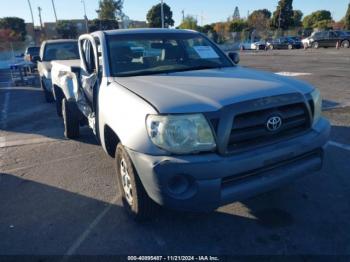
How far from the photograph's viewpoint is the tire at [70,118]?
19.3 ft

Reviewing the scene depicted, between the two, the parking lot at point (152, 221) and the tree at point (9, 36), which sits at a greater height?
the tree at point (9, 36)

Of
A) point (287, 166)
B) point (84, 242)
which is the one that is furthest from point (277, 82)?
point (84, 242)

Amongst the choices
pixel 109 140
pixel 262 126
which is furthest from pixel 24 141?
pixel 262 126

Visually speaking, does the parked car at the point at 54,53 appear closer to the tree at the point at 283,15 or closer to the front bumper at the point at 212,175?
the front bumper at the point at 212,175

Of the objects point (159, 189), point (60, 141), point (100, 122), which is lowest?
point (60, 141)

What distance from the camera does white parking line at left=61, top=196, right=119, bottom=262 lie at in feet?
9.80

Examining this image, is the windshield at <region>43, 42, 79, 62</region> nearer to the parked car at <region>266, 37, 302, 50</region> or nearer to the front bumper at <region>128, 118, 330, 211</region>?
the front bumper at <region>128, 118, 330, 211</region>

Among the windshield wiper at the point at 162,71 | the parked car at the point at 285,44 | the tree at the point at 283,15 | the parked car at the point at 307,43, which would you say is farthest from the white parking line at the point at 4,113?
the tree at the point at 283,15

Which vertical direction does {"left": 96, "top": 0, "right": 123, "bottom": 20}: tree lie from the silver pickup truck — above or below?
above

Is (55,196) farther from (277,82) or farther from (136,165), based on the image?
(277,82)

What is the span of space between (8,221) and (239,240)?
239 cm

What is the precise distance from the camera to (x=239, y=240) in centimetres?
303

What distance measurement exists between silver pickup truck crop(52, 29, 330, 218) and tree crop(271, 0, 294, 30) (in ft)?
237

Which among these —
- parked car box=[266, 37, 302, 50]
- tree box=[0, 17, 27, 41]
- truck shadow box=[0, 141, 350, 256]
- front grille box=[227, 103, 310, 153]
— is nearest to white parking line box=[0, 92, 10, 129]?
truck shadow box=[0, 141, 350, 256]
